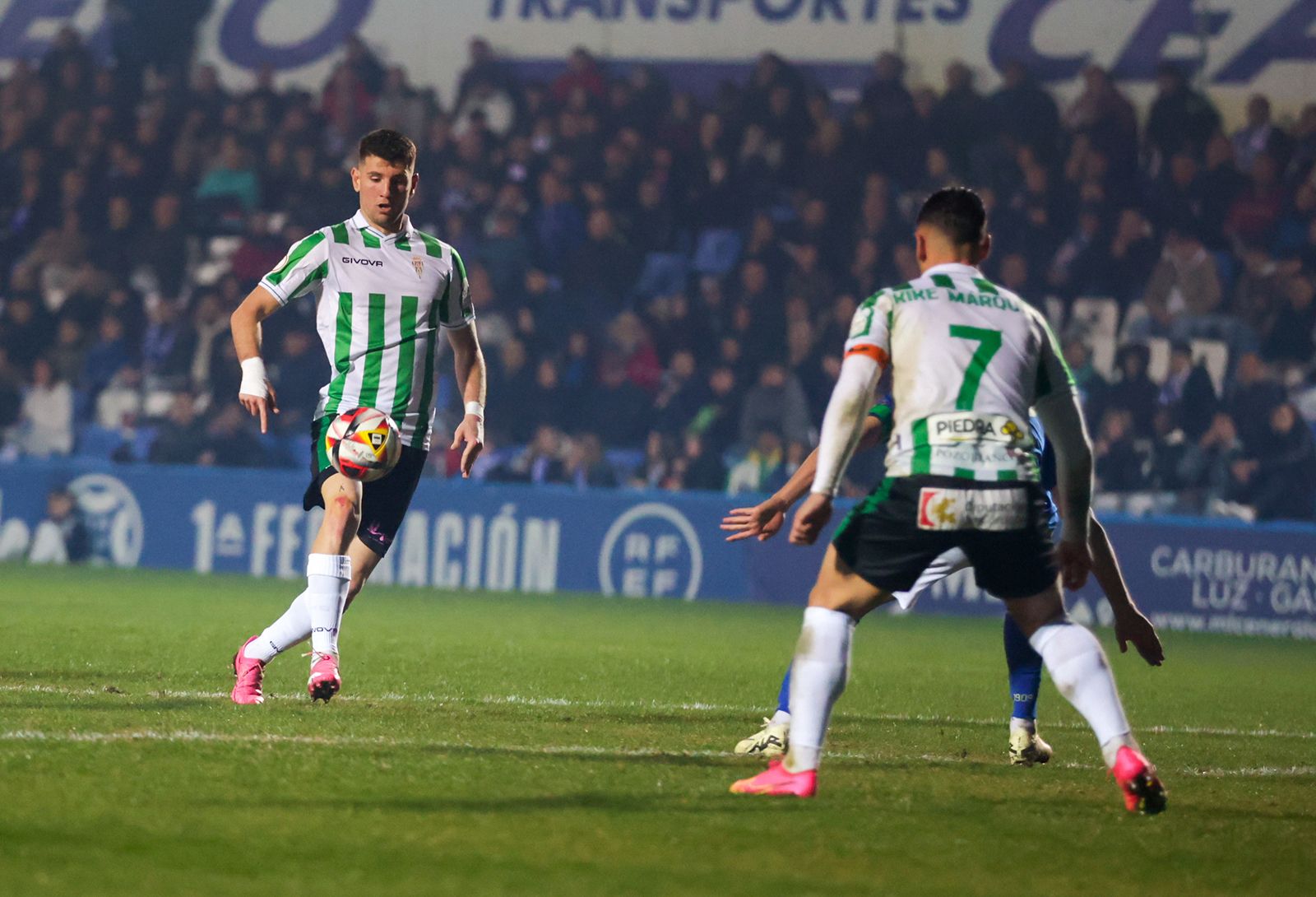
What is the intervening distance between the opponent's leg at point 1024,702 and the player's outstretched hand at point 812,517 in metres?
1.72

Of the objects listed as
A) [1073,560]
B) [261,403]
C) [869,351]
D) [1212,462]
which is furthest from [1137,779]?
[1212,462]

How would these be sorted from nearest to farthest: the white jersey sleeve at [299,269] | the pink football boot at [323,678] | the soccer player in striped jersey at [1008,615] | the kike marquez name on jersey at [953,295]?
the kike marquez name on jersey at [953,295]
the soccer player in striped jersey at [1008,615]
the pink football boot at [323,678]
the white jersey sleeve at [299,269]

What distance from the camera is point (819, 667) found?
5051 millimetres

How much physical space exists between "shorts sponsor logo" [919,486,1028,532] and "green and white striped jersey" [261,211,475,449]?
286cm

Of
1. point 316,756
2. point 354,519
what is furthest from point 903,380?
point 354,519

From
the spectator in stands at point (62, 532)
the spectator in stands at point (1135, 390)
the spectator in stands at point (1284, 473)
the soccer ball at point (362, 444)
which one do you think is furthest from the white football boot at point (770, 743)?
the spectator in stands at point (62, 532)

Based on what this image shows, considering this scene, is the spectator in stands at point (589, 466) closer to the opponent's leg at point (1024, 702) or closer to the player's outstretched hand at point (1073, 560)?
the opponent's leg at point (1024, 702)

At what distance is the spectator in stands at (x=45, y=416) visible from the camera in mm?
17906

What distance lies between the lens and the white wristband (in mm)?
6859

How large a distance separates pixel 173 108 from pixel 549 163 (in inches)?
180

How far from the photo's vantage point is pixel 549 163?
19.3 m

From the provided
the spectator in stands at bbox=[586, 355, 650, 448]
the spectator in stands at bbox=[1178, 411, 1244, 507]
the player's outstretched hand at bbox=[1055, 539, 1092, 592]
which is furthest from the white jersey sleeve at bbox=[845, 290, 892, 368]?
the spectator in stands at bbox=[586, 355, 650, 448]

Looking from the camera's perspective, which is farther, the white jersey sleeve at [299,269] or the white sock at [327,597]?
the white jersey sleeve at [299,269]

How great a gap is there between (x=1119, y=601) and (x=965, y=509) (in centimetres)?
106
